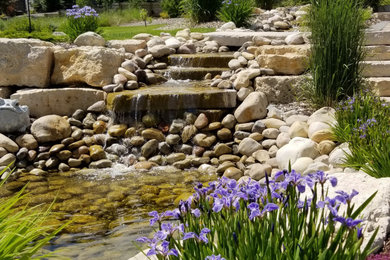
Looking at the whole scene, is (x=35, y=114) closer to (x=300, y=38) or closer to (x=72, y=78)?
(x=72, y=78)

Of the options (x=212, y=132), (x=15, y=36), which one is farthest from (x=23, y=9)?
Answer: (x=212, y=132)

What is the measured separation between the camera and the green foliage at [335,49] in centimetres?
625

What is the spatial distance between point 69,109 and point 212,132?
2.38 m

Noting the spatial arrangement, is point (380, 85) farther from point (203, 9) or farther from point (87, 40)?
point (203, 9)

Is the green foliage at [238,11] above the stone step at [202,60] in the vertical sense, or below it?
above

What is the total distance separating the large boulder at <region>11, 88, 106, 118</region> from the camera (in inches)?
300

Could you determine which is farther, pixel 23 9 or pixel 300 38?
pixel 23 9

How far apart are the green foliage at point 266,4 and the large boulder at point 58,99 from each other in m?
8.35

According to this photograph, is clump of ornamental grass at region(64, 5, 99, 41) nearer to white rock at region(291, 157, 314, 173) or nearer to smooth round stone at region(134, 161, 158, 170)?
smooth round stone at region(134, 161, 158, 170)

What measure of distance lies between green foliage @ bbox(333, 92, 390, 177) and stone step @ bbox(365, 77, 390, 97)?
105 centimetres

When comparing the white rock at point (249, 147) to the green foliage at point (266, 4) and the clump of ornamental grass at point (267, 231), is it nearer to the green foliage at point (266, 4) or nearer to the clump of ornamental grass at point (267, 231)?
the clump of ornamental grass at point (267, 231)

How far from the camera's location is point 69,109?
7742mm

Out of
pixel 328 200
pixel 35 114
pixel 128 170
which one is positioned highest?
pixel 328 200

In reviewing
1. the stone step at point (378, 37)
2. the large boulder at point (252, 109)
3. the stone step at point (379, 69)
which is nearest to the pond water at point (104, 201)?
the large boulder at point (252, 109)
